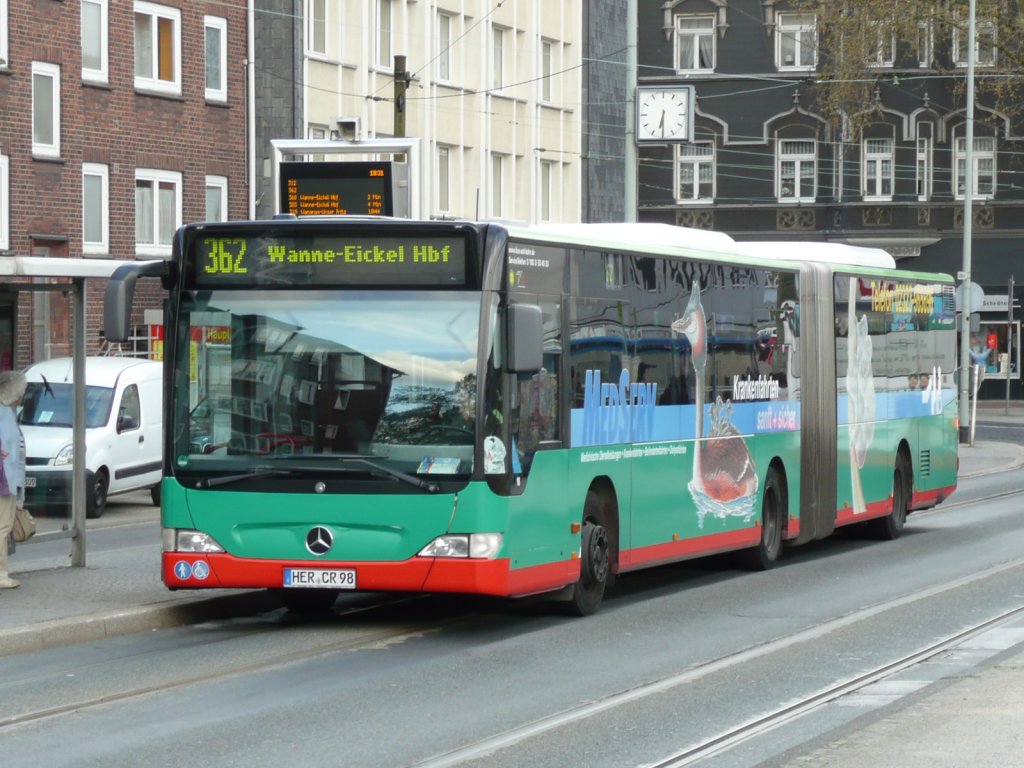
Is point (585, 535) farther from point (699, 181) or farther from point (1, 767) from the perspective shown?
point (699, 181)

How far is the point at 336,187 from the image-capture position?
28.0 m

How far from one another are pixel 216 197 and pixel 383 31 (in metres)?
7.03

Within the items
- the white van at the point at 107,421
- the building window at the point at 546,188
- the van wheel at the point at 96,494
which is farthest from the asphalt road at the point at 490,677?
the building window at the point at 546,188

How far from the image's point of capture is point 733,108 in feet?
203

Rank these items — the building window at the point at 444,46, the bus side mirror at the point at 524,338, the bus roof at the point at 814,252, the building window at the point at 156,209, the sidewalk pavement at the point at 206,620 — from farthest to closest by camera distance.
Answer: the building window at the point at 444,46 → the building window at the point at 156,209 → the bus roof at the point at 814,252 → the bus side mirror at the point at 524,338 → the sidewalk pavement at the point at 206,620

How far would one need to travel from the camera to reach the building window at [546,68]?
5200 centimetres

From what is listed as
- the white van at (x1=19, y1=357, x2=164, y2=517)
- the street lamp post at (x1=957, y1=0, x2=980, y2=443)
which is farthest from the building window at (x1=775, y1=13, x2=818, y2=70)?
the white van at (x1=19, y1=357, x2=164, y2=517)

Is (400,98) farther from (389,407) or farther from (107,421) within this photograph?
(389,407)

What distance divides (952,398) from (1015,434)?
23819 millimetres

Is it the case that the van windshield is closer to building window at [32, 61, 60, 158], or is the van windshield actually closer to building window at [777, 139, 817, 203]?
building window at [32, 61, 60, 158]

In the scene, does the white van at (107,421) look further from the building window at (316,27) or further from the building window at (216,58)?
the building window at (316,27)

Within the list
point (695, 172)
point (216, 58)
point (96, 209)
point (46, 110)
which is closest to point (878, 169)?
point (695, 172)

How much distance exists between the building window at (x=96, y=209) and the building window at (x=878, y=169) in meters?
29.4

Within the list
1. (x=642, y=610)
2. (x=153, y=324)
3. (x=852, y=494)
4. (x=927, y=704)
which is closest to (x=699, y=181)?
(x=153, y=324)
